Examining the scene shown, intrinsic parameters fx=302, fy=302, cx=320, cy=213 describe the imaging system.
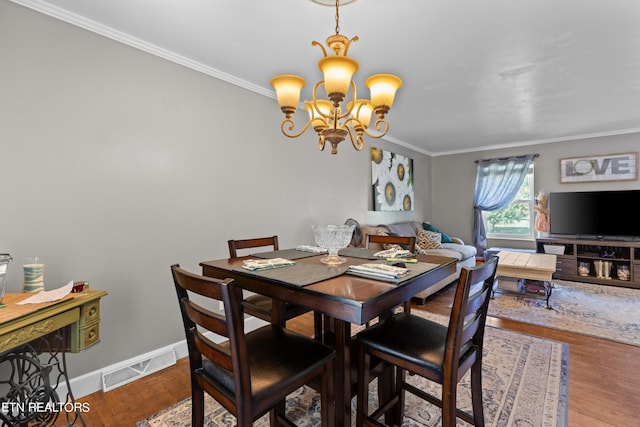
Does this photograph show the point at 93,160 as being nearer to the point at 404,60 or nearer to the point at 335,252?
the point at 335,252

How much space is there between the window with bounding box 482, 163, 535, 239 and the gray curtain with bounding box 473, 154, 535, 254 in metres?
0.17

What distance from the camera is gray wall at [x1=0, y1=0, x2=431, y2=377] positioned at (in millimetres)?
1681

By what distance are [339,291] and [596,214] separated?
17.5ft

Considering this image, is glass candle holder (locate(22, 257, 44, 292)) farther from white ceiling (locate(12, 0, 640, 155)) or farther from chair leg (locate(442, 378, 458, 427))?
chair leg (locate(442, 378, 458, 427))

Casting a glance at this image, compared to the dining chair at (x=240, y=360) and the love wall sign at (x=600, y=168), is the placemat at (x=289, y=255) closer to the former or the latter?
the dining chair at (x=240, y=360)

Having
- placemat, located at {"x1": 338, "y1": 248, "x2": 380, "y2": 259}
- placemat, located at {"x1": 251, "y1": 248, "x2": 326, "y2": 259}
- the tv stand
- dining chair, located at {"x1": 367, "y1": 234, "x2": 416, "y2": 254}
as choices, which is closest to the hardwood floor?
placemat, located at {"x1": 251, "y1": 248, "x2": 326, "y2": 259}

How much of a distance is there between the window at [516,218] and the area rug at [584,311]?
142 centimetres

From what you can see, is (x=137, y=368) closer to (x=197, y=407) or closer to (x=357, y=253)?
(x=197, y=407)

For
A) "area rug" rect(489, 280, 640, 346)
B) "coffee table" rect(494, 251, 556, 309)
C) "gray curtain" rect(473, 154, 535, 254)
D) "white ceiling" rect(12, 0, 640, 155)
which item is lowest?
"area rug" rect(489, 280, 640, 346)

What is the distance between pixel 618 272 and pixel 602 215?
2.75ft

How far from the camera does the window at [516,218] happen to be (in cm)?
529

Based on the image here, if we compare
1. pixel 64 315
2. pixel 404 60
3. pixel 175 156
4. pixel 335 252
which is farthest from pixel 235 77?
pixel 64 315

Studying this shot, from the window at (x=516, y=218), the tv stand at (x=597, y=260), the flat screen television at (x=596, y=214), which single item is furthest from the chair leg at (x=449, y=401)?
the window at (x=516, y=218)

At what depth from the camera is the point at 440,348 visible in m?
1.27
